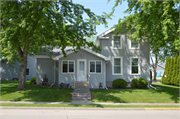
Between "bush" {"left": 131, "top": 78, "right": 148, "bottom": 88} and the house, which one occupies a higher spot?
the house

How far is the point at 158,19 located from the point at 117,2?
5025mm

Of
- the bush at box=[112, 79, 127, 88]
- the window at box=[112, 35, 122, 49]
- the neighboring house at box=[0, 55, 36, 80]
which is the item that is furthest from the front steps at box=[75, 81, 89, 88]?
the neighboring house at box=[0, 55, 36, 80]

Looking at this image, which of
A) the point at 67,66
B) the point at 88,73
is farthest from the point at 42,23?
the point at 88,73

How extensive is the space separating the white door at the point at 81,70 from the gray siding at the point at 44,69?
4322mm

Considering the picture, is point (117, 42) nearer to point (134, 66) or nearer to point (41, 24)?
point (134, 66)

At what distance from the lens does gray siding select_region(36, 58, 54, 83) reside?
20109 millimetres

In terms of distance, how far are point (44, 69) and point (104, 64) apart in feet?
26.0

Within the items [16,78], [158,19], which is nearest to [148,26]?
[158,19]

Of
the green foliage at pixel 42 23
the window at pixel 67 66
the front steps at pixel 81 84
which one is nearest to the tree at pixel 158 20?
the green foliage at pixel 42 23

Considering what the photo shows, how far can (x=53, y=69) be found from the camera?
66.5 ft

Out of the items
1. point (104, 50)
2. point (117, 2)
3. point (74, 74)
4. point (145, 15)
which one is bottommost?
point (74, 74)

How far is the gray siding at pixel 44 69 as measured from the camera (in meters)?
20.1

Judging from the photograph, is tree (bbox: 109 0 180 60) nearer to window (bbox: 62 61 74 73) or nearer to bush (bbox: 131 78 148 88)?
bush (bbox: 131 78 148 88)

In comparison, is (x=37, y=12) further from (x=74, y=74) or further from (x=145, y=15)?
(x=145, y=15)
